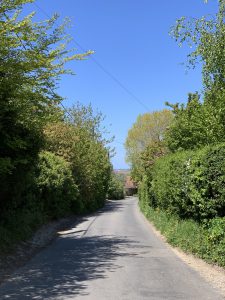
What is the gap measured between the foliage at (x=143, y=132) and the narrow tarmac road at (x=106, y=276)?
49947 mm

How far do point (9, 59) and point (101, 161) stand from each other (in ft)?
132

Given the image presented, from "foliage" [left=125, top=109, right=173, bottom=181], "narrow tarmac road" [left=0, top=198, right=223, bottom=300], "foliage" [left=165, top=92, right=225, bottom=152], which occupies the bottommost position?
"narrow tarmac road" [left=0, top=198, right=223, bottom=300]

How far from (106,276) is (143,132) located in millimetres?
59751

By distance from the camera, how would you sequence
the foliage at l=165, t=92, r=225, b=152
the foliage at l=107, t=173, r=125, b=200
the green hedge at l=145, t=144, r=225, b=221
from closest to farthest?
the green hedge at l=145, t=144, r=225, b=221 → the foliage at l=165, t=92, r=225, b=152 → the foliage at l=107, t=173, r=125, b=200

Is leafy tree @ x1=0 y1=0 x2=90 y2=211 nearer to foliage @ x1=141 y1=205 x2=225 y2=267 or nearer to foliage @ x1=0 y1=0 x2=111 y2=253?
foliage @ x1=0 y1=0 x2=111 y2=253

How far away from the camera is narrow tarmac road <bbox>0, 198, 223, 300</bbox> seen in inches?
348

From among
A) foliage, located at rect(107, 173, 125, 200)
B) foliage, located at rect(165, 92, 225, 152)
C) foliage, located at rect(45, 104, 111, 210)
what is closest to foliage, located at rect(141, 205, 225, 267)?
foliage, located at rect(165, 92, 225, 152)

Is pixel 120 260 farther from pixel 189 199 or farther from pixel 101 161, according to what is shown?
pixel 101 161

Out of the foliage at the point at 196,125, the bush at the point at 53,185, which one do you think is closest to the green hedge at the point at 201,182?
the foliage at the point at 196,125

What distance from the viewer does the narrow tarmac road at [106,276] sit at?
29.0 ft

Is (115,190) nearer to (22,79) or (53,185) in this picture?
(53,185)

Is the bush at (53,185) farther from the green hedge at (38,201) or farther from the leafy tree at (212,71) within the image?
the leafy tree at (212,71)

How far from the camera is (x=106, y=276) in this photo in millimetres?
10672

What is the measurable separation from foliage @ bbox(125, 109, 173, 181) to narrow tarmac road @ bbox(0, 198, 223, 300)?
164 ft
